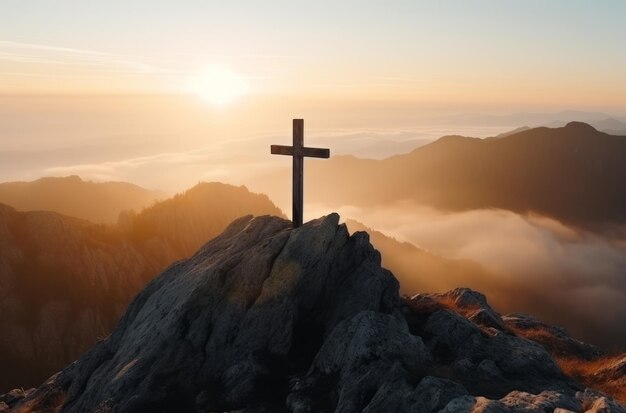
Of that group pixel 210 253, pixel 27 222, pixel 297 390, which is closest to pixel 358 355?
pixel 297 390

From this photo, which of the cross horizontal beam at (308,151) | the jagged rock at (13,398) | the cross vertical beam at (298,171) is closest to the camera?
the cross horizontal beam at (308,151)

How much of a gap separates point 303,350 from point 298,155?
9.73 meters

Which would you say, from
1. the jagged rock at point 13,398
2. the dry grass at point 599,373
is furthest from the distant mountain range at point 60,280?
the dry grass at point 599,373

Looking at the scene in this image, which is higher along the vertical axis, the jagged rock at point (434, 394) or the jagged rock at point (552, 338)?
the jagged rock at point (434, 394)

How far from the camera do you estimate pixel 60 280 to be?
4801 inches

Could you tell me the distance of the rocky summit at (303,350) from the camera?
16234 mm

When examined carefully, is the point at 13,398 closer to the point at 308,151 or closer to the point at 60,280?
the point at 308,151

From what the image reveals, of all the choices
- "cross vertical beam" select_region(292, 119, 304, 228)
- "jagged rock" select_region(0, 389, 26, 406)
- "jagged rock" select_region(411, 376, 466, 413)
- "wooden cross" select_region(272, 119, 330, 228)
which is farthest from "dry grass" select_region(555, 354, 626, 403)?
"jagged rock" select_region(0, 389, 26, 406)

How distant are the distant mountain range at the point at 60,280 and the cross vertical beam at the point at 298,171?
100990 mm

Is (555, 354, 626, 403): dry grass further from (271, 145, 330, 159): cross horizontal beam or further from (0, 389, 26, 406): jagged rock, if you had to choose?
(0, 389, 26, 406): jagged rock

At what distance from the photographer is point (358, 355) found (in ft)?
57.4

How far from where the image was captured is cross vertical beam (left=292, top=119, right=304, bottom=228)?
25.6 m

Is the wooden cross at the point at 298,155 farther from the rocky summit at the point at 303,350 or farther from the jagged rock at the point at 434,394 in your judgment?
the jagged rock at the point at 434,394

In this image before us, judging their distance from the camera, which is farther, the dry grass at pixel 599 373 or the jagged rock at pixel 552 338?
the jagged rock at pixel 552 338
